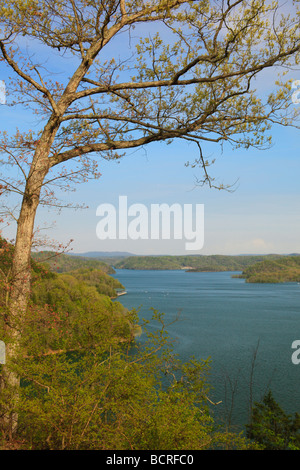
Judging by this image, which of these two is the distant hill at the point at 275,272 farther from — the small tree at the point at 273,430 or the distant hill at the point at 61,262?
the small tree at the point at 273,430

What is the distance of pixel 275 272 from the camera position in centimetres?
12562

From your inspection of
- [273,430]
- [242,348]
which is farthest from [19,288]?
[242,348]

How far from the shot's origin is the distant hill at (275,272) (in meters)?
116

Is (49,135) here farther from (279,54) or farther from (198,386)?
(198,386)

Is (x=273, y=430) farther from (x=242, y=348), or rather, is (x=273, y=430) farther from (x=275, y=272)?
(x=275, y=272)

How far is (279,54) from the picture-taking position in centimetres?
387

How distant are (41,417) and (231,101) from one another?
3.80m

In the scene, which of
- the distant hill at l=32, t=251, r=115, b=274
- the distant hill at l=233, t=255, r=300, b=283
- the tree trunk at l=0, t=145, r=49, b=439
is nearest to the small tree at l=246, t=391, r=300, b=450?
the distant hill at l=32, t=251, r=115, b=274

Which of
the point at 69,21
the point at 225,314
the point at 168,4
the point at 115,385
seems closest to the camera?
the point at 115,385

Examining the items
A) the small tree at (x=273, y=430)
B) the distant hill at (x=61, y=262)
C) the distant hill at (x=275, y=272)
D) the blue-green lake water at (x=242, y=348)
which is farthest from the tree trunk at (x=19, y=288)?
the distant hill at (x=275, y=272)

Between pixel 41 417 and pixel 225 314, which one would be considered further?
pixel 225 314

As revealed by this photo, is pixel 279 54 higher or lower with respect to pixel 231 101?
higher
